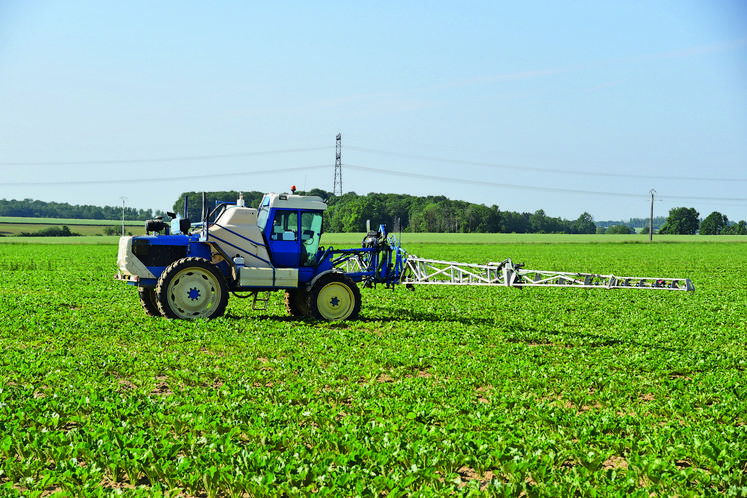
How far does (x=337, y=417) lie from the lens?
7520mm

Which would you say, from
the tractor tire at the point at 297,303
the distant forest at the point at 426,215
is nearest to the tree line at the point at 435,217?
the distant forest at the point at 426,215

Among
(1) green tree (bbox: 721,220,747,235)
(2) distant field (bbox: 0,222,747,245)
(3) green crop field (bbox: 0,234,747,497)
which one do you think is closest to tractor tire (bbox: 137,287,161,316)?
(3) green crop field (bbox: 0,234,747,497)

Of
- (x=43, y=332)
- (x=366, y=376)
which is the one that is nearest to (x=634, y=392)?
(x=366, y=376)

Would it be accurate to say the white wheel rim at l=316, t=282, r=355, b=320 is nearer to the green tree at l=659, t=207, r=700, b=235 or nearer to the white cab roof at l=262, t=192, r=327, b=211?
the white cab roof at l=262, t=192, r=327, b=211

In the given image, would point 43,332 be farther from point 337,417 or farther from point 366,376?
point 337,417

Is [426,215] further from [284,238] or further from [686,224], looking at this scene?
[284,238]

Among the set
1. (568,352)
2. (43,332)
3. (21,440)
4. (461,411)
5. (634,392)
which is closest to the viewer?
(21,440)

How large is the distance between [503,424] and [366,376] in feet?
9.29

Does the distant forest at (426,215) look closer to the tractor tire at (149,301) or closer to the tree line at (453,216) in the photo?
the tree line at (453,216)

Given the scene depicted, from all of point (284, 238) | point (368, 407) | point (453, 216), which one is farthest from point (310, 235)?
point (453, 216)

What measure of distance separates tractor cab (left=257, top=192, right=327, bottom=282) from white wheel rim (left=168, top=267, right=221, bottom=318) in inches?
61.7

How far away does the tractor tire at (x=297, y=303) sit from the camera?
15944 mm

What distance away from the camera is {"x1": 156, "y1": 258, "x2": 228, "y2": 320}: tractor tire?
13.9 metres

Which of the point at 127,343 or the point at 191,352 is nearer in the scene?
the point at 191,352
